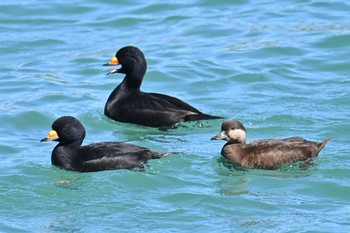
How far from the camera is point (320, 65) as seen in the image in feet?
62.7

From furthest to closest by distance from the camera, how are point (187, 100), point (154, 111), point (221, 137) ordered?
point (187, 100)
point (154, 111)
point (221, 137)

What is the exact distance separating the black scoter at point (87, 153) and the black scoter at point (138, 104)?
2.15 metres

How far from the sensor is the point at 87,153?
13617mm

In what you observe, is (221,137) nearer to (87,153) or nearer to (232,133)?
(232,133)

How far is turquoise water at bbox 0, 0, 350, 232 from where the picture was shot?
1224 centimetres

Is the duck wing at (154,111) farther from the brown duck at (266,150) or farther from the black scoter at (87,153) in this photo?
the black scoter at (87,153)

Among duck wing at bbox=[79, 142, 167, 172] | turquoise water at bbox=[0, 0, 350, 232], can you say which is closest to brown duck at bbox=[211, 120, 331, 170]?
turquoise water at bbox=[0, 0, 350, 232]

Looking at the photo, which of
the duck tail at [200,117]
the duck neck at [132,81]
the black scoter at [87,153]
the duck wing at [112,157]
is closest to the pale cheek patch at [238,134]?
the black scoter at [87,153]

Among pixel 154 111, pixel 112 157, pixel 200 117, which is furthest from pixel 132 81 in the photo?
pixel 112 157

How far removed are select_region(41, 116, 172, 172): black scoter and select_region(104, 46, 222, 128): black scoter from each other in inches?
84.8

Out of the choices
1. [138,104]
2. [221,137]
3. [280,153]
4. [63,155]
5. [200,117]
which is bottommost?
[63,155]

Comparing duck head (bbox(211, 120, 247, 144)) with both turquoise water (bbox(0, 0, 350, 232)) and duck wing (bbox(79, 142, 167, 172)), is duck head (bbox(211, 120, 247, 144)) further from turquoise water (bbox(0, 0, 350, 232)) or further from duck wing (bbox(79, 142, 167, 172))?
duck wing (bbox(79, 142, 167, 172))

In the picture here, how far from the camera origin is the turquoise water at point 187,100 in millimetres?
12242

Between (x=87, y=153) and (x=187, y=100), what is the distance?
4.13 metres
